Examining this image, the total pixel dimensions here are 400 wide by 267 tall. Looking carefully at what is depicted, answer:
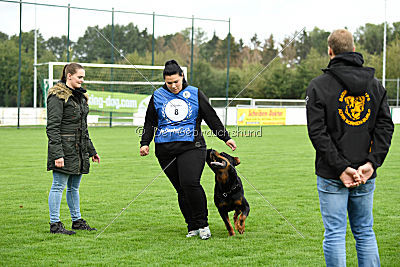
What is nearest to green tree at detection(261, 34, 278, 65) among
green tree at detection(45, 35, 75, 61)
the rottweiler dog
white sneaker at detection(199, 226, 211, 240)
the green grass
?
the green grass

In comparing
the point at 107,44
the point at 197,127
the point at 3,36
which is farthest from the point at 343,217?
the point at 3,36

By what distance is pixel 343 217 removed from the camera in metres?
3.19

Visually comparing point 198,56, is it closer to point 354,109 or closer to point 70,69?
point 70,69

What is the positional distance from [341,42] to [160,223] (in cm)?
348

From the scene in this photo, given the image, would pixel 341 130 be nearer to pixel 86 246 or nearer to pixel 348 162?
pixel 348 162

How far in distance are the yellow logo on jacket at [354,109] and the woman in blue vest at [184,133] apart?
6.93ft

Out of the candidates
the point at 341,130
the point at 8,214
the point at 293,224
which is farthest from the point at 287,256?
the point at 8,214

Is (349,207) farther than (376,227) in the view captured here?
No

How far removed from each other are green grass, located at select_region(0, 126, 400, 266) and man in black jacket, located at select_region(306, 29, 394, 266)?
1280 millimetres

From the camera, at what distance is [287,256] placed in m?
4.55

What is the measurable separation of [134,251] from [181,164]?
3.17 feet

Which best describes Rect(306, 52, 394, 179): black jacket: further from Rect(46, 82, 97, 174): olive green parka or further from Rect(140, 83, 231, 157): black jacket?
Rect(46, 82, 97, 174): olive green parka

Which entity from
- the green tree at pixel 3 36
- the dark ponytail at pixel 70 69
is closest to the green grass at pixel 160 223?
the dark ponytail at pixel 70 69

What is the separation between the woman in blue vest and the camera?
17.0 ft
